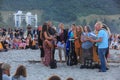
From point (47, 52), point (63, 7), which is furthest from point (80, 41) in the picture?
point (63, 7)

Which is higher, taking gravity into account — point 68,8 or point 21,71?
point 68,8

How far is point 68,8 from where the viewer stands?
56625 millimetres

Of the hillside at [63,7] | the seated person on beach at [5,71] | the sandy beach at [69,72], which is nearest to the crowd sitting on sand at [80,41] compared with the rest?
the sandy beach at [69,72]

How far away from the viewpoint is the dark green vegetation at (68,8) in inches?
2067

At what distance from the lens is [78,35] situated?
17469 mm

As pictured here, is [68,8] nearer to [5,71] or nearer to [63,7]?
[63,7]

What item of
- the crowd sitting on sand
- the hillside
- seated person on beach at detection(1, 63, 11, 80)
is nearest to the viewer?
seated person on beach at detection(1, 63, 11, 80)

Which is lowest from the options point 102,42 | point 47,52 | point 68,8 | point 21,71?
point 21,71

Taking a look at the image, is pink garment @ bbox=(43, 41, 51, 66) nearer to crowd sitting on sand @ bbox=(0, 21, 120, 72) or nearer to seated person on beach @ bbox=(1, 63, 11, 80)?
crowd sitting on sand @ bbox=(0, 21, 120, 72)

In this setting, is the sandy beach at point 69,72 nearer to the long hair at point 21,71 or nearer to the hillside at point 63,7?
the long hair at point 21,71

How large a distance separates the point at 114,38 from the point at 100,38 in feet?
54.6

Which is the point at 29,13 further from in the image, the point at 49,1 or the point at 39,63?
the point at 39,63

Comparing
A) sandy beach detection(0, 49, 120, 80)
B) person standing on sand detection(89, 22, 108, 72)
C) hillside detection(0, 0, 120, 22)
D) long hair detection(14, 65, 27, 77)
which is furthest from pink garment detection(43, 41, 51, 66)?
hillside detection(0, 0, 120, 22)

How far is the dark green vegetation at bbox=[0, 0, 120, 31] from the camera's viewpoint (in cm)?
5250
